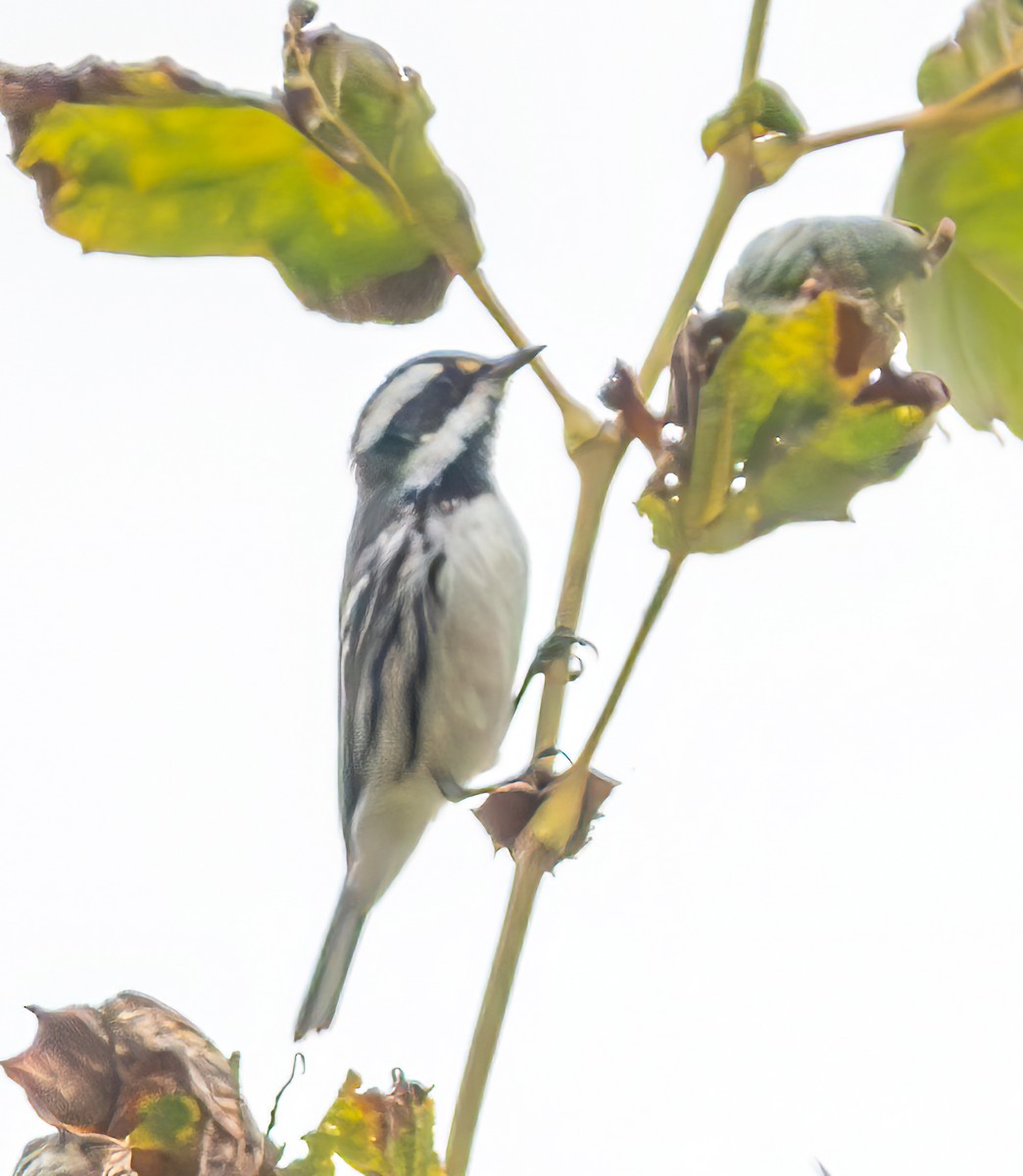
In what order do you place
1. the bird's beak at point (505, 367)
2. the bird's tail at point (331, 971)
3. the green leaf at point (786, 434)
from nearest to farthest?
the green leaf at point (786, 434) → the bird's tail at point (331, 971) → the bird's beak at point (505, 367)

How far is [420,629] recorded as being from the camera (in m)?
1.64

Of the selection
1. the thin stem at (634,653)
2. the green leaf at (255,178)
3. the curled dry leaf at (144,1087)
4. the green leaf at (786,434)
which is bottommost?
the curled dry leaf at (144,1087)

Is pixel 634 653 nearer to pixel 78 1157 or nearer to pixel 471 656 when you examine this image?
pixel 78 1157

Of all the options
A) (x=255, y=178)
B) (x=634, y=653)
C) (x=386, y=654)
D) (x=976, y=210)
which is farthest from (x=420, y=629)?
(x=634, y=653)

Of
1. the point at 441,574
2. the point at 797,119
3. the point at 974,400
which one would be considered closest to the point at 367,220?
the point at 797,119

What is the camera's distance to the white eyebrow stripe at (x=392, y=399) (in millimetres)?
1737

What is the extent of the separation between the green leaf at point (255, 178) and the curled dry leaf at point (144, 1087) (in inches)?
18.3

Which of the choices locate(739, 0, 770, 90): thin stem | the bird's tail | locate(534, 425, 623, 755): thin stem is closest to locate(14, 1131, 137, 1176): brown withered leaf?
locate(534, 425, 623, 755): thin stem

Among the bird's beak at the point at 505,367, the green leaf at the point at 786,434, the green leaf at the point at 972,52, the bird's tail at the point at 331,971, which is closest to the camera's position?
the green leaf at the point at 786,434

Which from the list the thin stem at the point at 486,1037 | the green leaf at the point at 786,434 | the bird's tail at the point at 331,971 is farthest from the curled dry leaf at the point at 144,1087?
the bird's tail at the point at 331,971

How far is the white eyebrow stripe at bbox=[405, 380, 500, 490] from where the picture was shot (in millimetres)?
1692

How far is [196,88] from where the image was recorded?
35.7 inches

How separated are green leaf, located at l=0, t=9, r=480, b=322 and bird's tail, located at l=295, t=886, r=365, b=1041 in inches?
33.3

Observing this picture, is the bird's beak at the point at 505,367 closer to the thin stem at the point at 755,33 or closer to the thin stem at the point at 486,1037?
the thin stem at the point at 755,33
